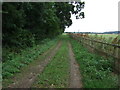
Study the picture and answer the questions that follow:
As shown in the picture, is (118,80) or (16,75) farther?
(16,75)

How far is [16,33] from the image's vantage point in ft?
38.7

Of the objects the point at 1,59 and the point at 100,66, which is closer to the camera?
the point at 100,66

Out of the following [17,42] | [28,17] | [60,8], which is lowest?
[17,42]

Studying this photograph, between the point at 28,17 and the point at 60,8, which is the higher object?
the point at 60,8

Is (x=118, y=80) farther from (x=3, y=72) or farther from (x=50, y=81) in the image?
(x=3, y=72)

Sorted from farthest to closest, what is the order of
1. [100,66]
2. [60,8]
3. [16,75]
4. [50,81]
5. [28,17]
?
[60,8] < [28,17] < [100,66] < [16,75] < [50,81]

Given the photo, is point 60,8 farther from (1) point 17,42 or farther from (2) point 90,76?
(2) point 90,76

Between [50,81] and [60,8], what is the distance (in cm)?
2875

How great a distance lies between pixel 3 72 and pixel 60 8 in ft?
91.8

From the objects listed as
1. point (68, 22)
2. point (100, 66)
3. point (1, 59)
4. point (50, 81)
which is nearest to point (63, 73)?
point (50, 81)

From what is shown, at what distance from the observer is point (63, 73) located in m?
6.25

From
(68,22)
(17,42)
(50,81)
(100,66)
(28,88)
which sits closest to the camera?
(28,88)

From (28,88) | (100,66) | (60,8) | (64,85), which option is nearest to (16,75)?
(28,88)

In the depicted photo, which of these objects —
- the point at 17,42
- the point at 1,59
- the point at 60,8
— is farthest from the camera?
the point at 60,8
